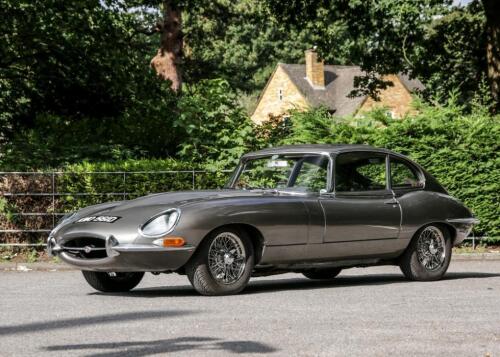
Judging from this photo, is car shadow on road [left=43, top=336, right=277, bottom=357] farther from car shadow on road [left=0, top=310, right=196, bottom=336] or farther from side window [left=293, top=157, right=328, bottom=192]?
side window [left=293, top=157, right=328, bottom=192]

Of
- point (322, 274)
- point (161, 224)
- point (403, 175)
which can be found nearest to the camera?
point (161, 224)

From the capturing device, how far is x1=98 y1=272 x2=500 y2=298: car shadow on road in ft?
36.8

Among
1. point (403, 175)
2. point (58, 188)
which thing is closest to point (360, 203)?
point (403, 175)

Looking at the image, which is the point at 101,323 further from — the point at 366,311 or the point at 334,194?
the point at 334,194

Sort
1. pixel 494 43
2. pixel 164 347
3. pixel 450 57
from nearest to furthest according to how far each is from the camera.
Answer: pixel 164 347 < pixel 494 43 < pixel 450 57

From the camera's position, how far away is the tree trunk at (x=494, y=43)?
26.1 meters

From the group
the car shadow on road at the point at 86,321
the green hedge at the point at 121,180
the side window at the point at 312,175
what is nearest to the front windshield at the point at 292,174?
the side window at the point at 312,175

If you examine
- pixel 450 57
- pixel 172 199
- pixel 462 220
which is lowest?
pixel 462 220

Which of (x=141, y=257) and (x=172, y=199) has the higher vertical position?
(x=172, y=199)

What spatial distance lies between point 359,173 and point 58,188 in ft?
22.6

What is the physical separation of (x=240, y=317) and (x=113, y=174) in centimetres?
883

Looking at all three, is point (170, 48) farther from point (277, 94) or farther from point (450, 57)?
point (277, 94)

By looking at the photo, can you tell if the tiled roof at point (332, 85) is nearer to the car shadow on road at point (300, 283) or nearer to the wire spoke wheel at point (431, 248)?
the car shadow on road at point (300, 283)

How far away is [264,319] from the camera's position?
8.64 m
